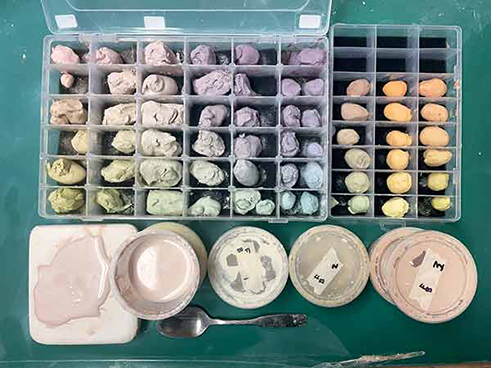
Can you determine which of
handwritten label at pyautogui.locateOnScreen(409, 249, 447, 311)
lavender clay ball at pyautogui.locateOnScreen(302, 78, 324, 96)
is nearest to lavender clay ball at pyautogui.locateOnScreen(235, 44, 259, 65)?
lavender clay ball at pyautogui.locateOnScreen(302, 78, 324, 96)

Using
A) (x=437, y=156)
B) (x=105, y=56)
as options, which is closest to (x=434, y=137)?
(x=437, y=156)

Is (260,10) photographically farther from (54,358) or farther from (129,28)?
(54,358)

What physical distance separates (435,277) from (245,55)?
2.02 feet

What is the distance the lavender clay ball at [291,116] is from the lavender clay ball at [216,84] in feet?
0.44

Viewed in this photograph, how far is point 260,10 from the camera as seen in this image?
3.64 ft

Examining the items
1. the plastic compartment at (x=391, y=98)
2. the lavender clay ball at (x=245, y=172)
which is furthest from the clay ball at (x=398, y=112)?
the lavender clay ball at (x=245, y=172)

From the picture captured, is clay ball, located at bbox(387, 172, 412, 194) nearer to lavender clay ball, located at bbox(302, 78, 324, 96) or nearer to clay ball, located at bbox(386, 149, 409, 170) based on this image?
clay ball, located at bbox(386, 149, 409, 170)

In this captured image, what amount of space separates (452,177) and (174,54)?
689mm

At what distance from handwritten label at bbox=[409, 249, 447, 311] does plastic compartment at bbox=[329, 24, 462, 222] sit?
0.44ft

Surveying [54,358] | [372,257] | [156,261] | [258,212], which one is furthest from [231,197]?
[54,358]

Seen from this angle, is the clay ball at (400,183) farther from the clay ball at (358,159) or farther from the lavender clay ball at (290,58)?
the lavender clay ball at (290,58)

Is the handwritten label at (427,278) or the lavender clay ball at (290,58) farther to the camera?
the lavender clay ball at (290,58)

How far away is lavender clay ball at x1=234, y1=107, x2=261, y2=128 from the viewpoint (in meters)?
1.03

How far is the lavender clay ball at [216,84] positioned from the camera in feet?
3.40
